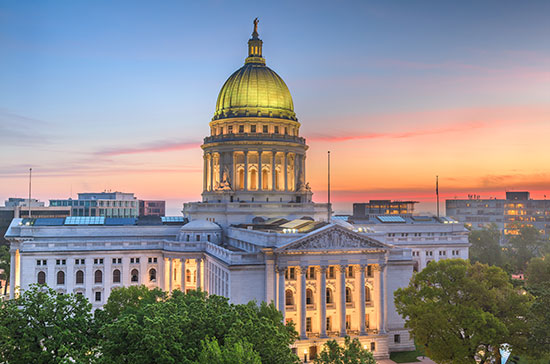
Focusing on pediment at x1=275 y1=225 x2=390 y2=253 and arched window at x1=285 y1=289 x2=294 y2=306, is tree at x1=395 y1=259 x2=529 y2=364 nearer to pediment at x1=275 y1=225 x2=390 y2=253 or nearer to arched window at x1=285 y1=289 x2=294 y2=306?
pediment at x1=275 y1=225 x2=390 y2=253

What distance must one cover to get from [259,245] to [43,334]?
38.2 meters

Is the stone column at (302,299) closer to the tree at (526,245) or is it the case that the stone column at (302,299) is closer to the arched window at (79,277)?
the arched window at (79,277)

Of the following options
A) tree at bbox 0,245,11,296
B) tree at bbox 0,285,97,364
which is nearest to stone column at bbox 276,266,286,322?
tree at bbox 0,285,97,364

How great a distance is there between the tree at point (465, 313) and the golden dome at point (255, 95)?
200 feet

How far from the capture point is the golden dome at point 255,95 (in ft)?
375

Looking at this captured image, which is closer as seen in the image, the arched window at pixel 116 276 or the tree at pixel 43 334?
the tree at pixel 43 334

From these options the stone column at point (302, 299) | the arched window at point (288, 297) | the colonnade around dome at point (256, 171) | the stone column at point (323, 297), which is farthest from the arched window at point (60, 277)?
the stone column at point (323, 297)

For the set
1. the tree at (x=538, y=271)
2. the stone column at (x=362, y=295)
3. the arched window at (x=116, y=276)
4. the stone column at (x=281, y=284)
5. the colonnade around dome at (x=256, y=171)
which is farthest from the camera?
the colonnade around dome at (x=256, y=171)

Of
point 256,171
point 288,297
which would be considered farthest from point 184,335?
point 256,171

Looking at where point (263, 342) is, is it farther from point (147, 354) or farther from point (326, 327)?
point (326, 327)

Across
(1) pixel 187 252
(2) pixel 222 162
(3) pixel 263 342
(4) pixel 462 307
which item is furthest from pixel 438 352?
(2) pixel 222 162

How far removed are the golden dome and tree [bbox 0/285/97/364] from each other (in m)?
73.1

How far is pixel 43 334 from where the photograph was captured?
43.0 m

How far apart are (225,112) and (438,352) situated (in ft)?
244
